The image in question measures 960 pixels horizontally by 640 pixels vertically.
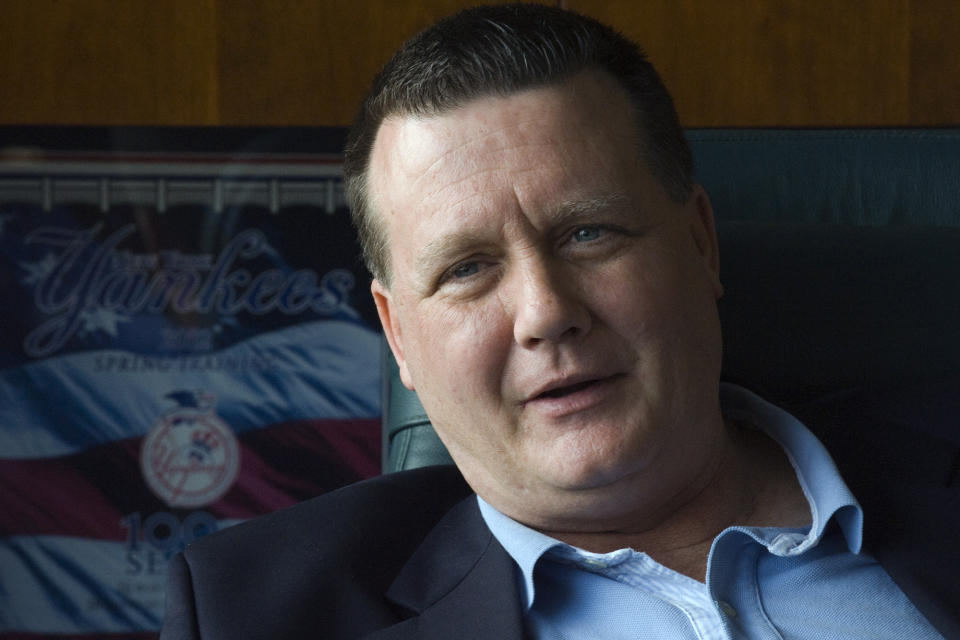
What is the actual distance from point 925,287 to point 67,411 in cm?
141

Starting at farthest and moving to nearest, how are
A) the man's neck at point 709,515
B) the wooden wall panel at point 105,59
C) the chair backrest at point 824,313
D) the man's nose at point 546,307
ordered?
1. the wooden wall panel at point 105,59
2. the chair backrest at point 824,313
3. the man's neck at point 709,515
4. the man's nose at point 546,307

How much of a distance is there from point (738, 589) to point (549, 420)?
0.87ft

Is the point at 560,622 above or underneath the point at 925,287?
underneath

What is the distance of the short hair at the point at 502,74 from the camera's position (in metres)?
1.03

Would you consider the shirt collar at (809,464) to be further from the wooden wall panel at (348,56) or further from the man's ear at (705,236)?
the wooden wall panel at (348,56)

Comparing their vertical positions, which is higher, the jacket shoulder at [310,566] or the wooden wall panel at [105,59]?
the wooden wall panel at [105,59]

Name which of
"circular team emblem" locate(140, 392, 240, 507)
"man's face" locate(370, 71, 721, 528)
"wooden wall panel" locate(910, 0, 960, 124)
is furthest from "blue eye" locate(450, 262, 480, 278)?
"wooden wall panel" locate(910, 0, 960, 124)

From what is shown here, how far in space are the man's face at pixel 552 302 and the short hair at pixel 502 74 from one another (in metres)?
0.02

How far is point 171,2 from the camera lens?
65.2 inches

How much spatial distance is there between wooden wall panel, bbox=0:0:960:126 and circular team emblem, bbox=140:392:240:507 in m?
0.53

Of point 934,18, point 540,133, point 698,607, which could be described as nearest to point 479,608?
point 698,607

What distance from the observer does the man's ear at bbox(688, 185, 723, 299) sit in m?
1.14

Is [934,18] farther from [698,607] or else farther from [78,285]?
[78,285]

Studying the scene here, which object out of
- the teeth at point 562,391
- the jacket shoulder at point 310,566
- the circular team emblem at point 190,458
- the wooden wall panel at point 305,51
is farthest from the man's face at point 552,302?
the circular team emblem at point 190,458
